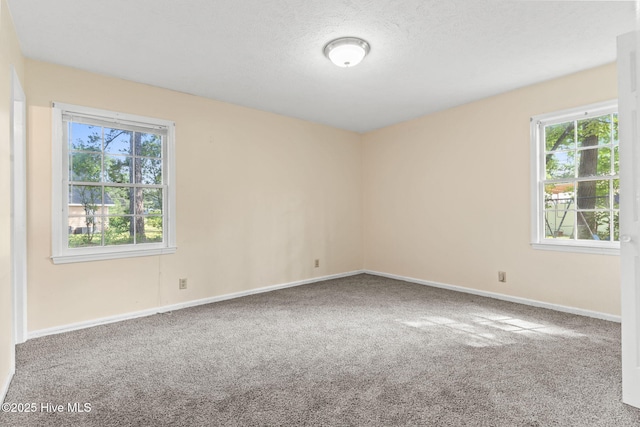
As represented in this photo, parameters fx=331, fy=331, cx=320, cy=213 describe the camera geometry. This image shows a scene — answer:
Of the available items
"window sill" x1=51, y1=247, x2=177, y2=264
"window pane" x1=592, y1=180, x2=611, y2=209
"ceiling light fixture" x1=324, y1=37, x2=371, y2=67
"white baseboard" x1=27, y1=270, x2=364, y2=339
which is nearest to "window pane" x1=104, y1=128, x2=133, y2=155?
"window sill" x1=51, y1=247, x2=177, y2=264

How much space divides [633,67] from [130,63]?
12.4 feet

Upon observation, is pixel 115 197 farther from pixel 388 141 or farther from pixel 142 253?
pixel 388 141

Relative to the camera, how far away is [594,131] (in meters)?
3.40

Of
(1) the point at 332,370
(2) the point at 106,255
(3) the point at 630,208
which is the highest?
(3) the point at 630,208

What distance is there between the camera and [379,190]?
18.3 feet

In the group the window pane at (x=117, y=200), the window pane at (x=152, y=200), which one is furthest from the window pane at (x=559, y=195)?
the window pane at (x=117, y=200)

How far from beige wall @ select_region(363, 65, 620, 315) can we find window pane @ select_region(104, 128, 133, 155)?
144 inches

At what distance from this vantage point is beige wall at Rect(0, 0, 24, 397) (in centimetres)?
197

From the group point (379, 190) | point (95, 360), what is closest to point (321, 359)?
point (95, 360)

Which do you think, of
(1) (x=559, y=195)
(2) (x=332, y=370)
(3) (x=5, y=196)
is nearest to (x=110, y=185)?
(3) (x=5, y=196)

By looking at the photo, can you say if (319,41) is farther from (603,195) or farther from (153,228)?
(603,195)

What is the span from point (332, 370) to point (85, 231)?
2763 millimetres

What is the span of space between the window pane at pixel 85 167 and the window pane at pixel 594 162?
500 centimetres

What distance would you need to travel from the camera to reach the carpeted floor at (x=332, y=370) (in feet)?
5.77
